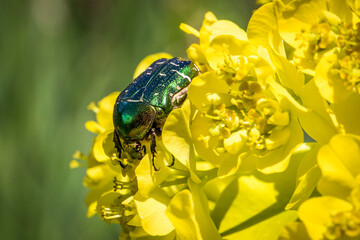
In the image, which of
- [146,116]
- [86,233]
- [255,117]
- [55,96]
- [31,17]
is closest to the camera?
[255,117]

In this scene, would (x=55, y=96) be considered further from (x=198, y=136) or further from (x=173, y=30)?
(x=198, y=136)

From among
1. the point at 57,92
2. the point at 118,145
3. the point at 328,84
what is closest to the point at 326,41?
the point at 328,84

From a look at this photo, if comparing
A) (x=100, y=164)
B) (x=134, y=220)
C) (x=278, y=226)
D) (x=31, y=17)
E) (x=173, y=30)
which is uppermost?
(x=31, y=17)

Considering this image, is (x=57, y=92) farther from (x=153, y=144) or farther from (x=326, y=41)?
(x=326, y=41)

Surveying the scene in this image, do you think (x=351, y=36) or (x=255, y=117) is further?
(x=255, y=117)

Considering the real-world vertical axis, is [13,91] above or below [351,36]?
above

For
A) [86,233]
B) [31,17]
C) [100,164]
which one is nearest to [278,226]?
[100,164]
